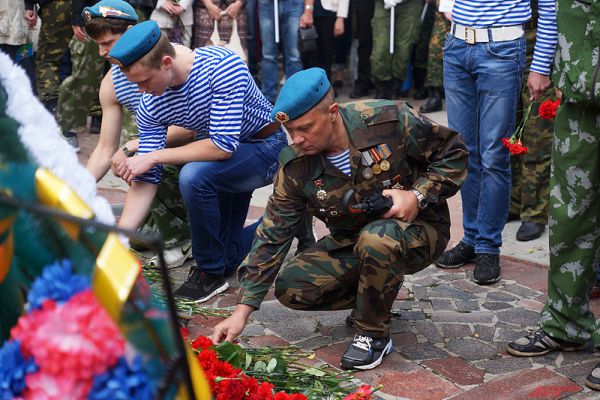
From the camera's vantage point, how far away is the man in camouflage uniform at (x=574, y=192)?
3.50 metres

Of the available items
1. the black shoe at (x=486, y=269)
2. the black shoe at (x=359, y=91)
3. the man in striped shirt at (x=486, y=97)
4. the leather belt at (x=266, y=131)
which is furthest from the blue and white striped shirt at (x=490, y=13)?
the black shoe at (x=359, y=91)

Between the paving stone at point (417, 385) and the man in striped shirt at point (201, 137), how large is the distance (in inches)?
51.5

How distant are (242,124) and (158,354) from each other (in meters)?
3.39

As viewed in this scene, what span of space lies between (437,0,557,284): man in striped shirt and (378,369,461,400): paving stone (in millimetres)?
1230

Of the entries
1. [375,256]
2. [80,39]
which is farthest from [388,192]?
[80,39]

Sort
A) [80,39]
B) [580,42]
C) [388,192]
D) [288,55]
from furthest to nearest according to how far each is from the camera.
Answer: [288,55] < [80,39] < [388,192] < [580,42]

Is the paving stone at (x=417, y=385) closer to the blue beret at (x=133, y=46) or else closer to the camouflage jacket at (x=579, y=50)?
the camouflage jacket at (x=579, y=50)

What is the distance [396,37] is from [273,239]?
628cm

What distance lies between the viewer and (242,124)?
15.4 feet

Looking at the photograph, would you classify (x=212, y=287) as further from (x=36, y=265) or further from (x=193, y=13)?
(x=193, y=13)

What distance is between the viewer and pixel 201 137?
4.77 meters

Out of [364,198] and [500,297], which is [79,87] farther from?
[364,198]

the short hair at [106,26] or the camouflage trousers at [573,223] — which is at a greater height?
the short hair at [106,26]

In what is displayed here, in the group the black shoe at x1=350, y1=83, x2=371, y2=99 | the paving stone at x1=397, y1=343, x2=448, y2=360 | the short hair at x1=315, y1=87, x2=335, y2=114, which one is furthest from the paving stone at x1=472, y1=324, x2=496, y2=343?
the black shoe at x1=350, y1=83, x2=371, y2=99
